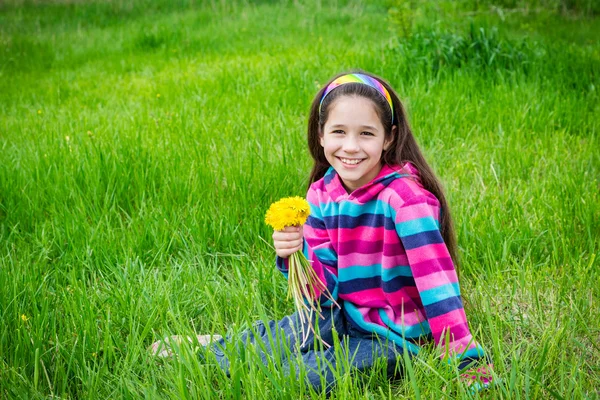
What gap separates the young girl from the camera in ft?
6.02

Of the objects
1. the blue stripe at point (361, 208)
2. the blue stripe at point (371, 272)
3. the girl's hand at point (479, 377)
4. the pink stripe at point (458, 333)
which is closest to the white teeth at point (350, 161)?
the blue stripe at point (361, 208)

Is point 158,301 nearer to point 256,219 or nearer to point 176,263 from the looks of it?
point 176,263

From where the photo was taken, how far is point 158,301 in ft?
7.26

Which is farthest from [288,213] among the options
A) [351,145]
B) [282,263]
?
[351,145]

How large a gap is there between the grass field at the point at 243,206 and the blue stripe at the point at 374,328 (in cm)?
6

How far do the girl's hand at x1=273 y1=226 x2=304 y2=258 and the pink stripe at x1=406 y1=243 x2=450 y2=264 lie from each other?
1.16 ft

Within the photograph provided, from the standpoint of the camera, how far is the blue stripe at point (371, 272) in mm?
1942

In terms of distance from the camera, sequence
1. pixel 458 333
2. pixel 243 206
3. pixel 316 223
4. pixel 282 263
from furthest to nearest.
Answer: pixel 243 206, pixel 316 223, pixel 282 263, pixel 458 333

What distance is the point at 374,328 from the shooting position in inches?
77.7

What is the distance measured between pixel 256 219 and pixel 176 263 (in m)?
0.44

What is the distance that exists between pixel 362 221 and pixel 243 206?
0.99 m

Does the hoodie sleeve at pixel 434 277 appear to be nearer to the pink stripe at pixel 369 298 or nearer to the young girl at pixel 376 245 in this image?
the young girl at pixel 376 245

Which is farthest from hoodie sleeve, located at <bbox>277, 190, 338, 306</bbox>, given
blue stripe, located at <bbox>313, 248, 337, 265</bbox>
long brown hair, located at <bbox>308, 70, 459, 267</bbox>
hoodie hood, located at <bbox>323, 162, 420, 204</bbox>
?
long brown hair, located at <bbox>308, 70, 459, 267</bbox>

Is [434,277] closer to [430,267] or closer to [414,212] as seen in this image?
[430,267]
